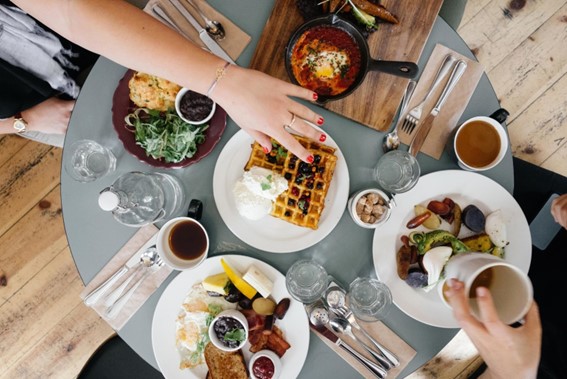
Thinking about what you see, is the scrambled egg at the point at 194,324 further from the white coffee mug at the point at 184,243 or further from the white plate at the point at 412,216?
the white plate at the point at 412,216

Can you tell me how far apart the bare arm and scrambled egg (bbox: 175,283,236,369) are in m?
0.73

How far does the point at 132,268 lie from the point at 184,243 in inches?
10.1

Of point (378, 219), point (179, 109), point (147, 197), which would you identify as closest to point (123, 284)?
point (147, 197)

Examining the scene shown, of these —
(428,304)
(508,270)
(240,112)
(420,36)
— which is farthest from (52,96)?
(508,270)

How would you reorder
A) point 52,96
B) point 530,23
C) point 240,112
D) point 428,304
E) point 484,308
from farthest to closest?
point 530,23, point 52,96, point 428,304, point 240,112, point 484,308

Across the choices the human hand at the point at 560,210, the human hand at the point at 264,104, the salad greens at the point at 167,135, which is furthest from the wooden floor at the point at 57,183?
the human hand at the point at 264,104

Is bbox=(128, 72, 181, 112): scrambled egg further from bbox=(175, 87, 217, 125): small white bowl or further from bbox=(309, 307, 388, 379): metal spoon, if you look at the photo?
bbox=(309, 307, 388, 379): metal spoon

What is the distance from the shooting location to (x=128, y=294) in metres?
1.77

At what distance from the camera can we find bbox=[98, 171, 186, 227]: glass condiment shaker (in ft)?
5.66

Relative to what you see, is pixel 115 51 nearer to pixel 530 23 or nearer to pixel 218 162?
pixel 218 162

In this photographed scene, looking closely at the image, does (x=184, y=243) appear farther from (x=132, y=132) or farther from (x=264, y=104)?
(x=264, y=104)

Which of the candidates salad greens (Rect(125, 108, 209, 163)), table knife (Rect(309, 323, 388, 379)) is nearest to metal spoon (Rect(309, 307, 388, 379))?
table knife (Rect(309, 323, 388, 379))

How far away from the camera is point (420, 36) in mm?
1775

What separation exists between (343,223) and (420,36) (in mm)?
849
